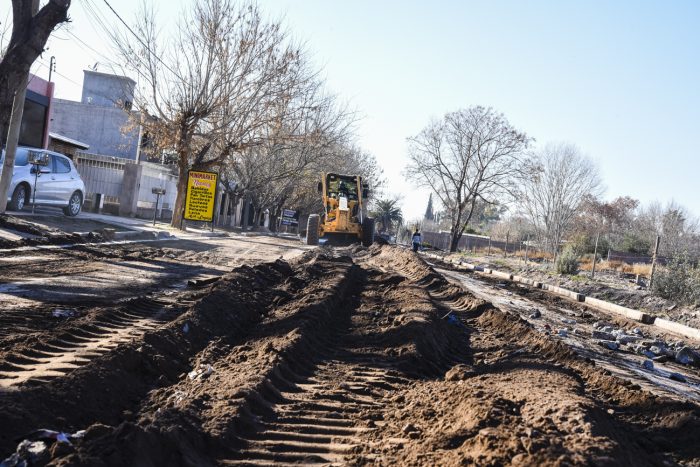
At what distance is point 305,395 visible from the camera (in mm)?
5922

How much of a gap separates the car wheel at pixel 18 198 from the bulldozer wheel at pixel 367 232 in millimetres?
16905

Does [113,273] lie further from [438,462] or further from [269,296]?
[438,462]

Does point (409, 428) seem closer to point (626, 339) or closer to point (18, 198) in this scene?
point (626, 339)

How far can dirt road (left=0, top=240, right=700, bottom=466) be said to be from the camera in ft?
13.6

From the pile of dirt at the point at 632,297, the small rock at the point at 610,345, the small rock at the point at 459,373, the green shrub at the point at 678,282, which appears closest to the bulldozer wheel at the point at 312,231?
the pile of dirt at the point at 632,297

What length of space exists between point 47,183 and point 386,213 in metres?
70.7

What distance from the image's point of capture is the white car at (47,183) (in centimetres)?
1903

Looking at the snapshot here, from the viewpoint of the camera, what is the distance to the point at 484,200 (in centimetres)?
5172

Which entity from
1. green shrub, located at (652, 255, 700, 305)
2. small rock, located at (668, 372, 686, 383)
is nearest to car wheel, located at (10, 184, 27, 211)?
small rock, located at (668, 372, 686, 383)

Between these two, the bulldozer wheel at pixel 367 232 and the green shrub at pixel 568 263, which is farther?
the bulldozer wheel at pixel 367 232

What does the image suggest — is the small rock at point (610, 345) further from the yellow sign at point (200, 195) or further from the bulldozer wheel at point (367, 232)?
the bulldozer wheel at point (367, 232)

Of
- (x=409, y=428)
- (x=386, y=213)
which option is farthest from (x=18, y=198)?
(x=386, y=213)

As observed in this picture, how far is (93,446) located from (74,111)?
146 ft

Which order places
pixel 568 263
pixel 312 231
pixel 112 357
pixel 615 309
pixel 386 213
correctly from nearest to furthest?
pixel 112 357, pixel 615 309, pixel 568 263, pixel 312 231, pixel 386 213
